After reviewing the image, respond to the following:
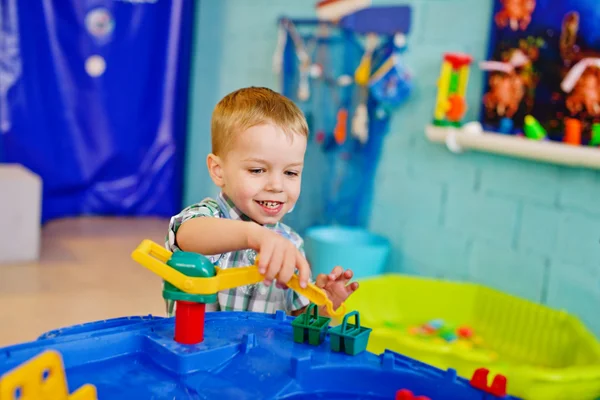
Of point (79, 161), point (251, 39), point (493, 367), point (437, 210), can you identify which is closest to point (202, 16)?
point (251, 39)

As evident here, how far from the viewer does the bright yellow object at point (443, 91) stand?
6.52 ft

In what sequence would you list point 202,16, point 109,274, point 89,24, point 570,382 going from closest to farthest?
point 570,382, point 109,274, point 89,24, point 202,16

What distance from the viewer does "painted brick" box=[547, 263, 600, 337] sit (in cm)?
164

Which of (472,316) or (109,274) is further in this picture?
(109,274)

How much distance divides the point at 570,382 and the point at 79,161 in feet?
8.15

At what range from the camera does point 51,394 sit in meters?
0.48

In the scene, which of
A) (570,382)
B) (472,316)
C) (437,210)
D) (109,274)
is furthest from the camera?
(109,274)

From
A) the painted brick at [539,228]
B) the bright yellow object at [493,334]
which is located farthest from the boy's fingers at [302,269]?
the painted brick at [539,228]

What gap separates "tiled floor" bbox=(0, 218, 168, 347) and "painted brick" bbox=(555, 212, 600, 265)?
3.81 ft

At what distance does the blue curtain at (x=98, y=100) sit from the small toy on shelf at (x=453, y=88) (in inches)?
64.6

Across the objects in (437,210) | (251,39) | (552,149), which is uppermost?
(251,39)

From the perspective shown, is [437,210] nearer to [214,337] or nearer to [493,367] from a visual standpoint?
[493,367]

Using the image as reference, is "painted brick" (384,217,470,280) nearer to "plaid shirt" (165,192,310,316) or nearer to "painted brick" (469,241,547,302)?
"painted brick" (469,241,547,302)

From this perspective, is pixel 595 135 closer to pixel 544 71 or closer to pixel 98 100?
pixel 544 71
